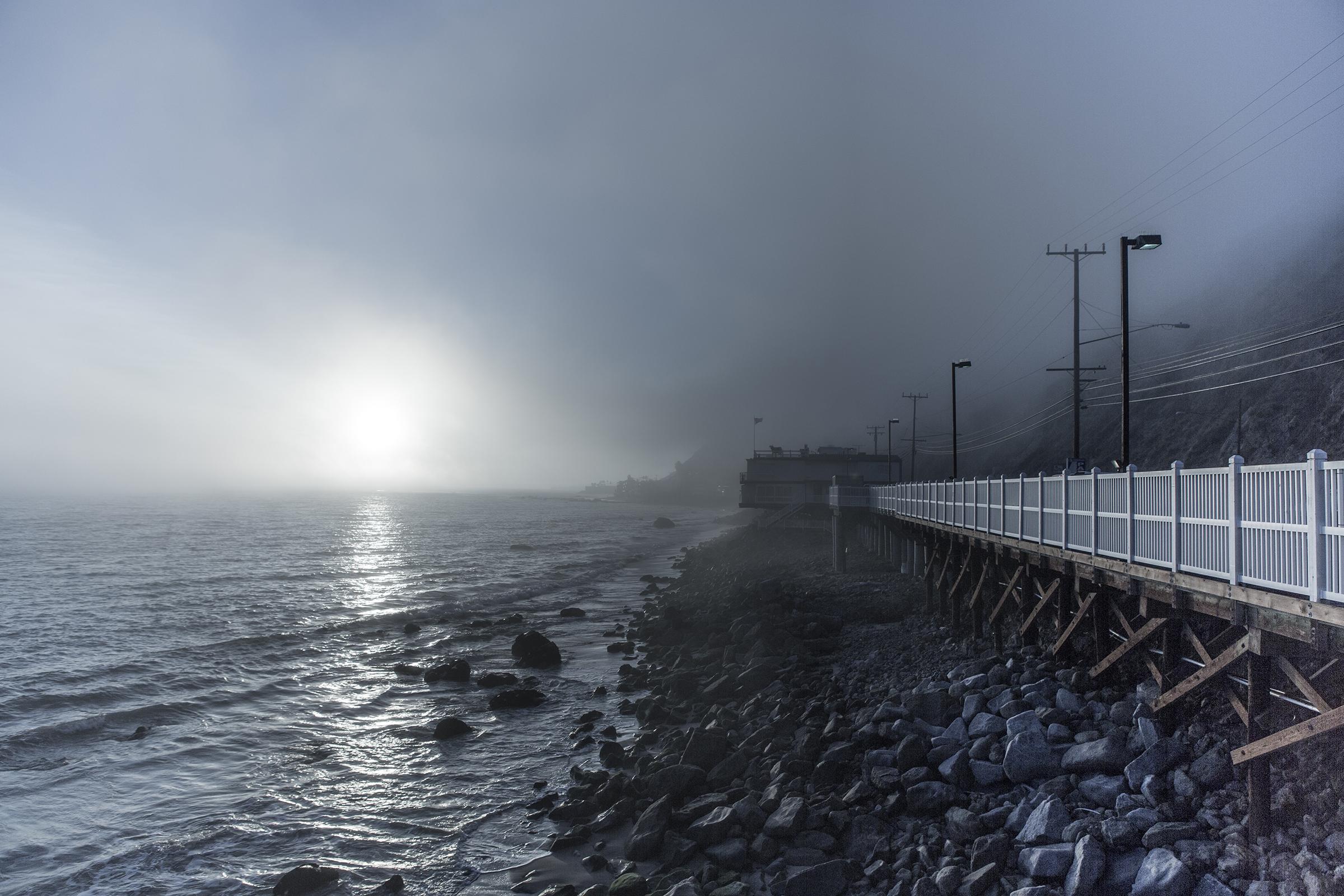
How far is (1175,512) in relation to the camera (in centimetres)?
1069

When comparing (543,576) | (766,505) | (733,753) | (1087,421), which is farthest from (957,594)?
(1087,421)

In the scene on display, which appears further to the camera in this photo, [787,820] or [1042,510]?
[1042,510]

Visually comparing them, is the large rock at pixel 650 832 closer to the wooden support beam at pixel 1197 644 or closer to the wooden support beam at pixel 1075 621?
the wooden support beam at pixel 1075 621

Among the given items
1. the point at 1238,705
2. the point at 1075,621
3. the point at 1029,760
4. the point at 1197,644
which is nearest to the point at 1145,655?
the point at 1197,644

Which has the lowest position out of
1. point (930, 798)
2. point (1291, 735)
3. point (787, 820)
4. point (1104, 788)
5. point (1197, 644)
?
point (787, 820)

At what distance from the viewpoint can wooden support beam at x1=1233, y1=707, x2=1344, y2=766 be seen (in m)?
7.42

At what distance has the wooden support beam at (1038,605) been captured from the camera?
14844 millimetres

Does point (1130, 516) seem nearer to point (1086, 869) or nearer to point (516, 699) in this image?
point (1086, 869)

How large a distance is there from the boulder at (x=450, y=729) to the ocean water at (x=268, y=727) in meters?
0.36

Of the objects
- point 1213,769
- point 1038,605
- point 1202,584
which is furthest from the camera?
point 1038,605

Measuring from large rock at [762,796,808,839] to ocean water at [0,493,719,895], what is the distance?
4446mm

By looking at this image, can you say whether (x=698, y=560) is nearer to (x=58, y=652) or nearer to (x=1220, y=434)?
(x=58, y=652)

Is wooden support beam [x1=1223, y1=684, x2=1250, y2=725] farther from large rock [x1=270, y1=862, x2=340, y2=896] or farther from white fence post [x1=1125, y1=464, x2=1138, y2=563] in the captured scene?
large rock [x1=270, y1=862, x2=340, y2=896]

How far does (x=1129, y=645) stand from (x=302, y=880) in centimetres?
1390
